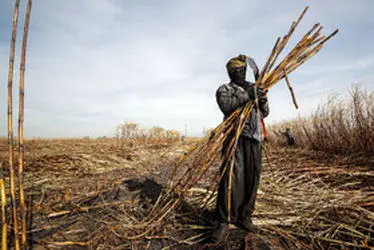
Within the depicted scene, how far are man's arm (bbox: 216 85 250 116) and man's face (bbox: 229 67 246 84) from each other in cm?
14

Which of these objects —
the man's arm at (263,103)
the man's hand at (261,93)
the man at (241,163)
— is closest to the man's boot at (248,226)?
the man at (241,163)

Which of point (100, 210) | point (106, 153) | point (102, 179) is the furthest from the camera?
point (106, 153)

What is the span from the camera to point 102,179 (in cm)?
420

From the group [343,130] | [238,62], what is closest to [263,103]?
[238,62]

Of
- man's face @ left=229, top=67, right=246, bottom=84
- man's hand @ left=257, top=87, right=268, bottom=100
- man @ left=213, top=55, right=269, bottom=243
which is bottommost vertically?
man @ left=213, top=55, right=269, bottom=243

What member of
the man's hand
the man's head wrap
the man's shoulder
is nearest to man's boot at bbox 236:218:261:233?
the man's hand

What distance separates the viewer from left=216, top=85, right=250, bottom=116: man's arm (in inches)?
77.0

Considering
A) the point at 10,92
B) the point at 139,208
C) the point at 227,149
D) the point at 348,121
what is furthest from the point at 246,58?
the point at 348,121

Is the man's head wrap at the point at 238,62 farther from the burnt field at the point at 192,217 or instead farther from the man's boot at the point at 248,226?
the man's boot at the point at 248,226

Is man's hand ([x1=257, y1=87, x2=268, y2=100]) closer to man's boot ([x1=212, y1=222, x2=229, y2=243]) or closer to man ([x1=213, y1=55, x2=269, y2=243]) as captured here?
man ([x1=213, y1=55, x2=269, y2=243])

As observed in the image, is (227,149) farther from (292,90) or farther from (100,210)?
(100,210)

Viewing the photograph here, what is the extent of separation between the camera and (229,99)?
2.03m

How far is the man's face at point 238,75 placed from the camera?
210 centimetres

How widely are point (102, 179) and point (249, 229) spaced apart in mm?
3140
